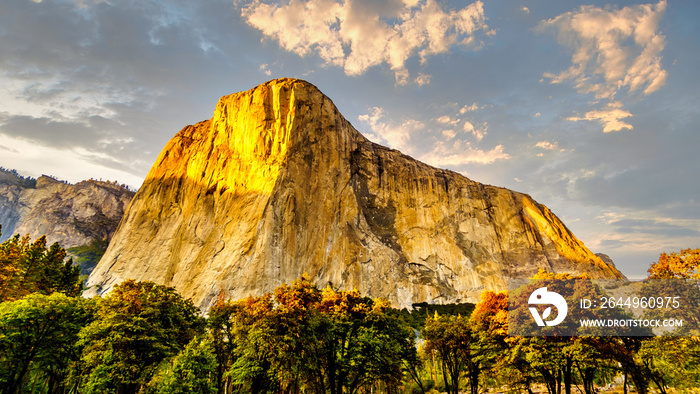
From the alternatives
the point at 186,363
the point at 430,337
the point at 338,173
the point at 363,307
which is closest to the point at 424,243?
the point at 338,173

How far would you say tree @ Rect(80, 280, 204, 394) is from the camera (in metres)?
18.0

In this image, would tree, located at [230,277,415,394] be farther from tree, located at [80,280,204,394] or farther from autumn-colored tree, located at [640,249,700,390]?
autumn-colored tree, located at [640,249,700,390]

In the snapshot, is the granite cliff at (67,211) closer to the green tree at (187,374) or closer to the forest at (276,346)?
the forest at (276,346)

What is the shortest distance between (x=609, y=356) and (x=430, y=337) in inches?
539

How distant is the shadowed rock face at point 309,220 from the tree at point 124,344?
41.2 metres

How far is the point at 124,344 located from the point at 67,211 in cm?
13891

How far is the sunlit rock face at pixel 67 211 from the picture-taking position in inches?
4643

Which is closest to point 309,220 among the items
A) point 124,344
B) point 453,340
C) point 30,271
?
point 30,271

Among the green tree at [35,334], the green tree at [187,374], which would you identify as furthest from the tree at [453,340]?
the green tree at [35,334]

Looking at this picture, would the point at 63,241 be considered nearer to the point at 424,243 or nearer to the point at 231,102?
the point at 231,102

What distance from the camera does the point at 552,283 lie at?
71.2 feet

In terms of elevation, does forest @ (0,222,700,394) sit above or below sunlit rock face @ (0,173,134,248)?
below

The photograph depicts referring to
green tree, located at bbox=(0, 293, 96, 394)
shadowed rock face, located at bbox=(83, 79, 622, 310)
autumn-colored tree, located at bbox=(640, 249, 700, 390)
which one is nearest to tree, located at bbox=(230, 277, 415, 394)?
green tree, located at bbox=(0, 293, 96, 394)

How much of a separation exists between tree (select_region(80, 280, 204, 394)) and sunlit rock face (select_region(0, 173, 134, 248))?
122 metres
